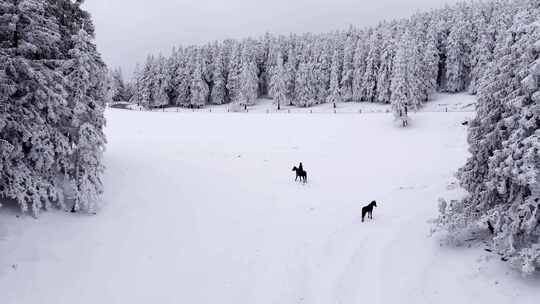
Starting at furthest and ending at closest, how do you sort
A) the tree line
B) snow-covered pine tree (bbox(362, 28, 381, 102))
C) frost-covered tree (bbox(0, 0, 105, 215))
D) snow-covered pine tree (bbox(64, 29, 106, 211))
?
snow-covered pine tree (bbox(362, 28, 381, 102)) → the tree line → snow-covered pine tree (bbox(64, 29, 106, 211)) → frost-covered tree (bbox(0, 0, 105, 215))

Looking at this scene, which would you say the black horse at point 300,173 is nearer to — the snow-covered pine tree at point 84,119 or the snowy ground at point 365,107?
the snow-covered pine tree at point 84,119

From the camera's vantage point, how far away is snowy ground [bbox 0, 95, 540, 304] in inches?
564

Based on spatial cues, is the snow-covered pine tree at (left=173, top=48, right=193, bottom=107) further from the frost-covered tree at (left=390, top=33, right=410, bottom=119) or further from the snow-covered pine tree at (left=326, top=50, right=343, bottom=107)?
the frost-covered tree at (left=390, top=33, right=410, bottom=119)

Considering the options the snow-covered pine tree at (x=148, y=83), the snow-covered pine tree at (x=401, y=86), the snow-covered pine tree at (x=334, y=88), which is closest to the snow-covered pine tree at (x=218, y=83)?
the snow-covered pine tree at (x=148, y=83)

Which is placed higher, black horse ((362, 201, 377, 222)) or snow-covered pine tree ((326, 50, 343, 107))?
snow-covered pine tree ((326, 50, 343, 107))

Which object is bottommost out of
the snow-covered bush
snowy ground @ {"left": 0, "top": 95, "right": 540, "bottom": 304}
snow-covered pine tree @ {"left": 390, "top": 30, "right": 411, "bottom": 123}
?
snowy ground @ {"left": 0, "top": 95, "right": 540, "bottom": 304}

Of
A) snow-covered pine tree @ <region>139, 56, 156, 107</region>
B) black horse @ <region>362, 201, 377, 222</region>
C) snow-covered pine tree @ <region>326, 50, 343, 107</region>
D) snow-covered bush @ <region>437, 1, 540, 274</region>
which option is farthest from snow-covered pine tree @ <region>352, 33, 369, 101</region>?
snow-covered bush @ <region>437, 1, 540, 274</region>

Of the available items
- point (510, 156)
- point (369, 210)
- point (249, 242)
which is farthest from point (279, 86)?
point (510, 156)

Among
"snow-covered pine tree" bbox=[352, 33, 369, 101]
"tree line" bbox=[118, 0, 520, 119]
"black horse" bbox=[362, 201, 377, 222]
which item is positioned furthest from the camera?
"snow-covered pine tree" bbox=[352, 33, 369, 101]

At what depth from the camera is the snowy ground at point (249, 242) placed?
1433 centimetres

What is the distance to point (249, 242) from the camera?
18.7 m

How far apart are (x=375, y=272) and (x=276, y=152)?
2193 centimetres

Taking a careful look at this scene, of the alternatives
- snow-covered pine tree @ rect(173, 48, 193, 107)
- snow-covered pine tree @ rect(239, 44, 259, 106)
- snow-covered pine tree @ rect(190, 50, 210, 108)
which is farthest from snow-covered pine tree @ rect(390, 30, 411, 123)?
snow-covered pine tree @ rect(173, 48, 193, 107)

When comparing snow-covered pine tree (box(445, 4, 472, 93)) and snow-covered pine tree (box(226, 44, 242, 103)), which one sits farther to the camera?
snow-covered pine tree (box(226, 44, 242, 103))
